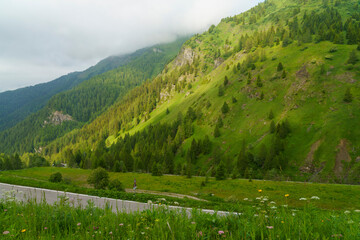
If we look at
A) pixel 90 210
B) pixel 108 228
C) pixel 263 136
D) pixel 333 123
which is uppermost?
pixel 108 228

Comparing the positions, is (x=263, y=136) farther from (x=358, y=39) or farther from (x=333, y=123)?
(x=358, y=39)

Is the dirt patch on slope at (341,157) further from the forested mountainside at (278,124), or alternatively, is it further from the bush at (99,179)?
the bush at (99,179)

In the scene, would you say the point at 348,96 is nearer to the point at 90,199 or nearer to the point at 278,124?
the point at 278,124

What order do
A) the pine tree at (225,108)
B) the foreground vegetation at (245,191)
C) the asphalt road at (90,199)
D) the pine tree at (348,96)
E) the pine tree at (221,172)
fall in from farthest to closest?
the pine tree at (225,108) → the pine tree at (348,96) → the pine tree at (221,172) → the foreground vegetation at (245,191) → the asphalt road at (90,199)

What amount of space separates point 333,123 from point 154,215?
101427mm

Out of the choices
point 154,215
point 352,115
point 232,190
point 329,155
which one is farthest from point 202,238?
point 352,115

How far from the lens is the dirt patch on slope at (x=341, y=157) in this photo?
216 ft

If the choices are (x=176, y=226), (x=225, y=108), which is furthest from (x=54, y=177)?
(x=225, y=108)

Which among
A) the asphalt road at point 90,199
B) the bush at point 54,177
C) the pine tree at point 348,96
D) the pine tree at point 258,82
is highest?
the pine tree at point 258,82

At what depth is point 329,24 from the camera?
15925 centimetres

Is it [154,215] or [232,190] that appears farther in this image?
[232,190]

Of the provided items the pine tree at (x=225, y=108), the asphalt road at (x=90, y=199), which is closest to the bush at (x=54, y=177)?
the asphalt road at (x=90, y=199)

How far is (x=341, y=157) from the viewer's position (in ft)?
226

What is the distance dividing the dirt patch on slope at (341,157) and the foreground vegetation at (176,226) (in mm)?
83958
